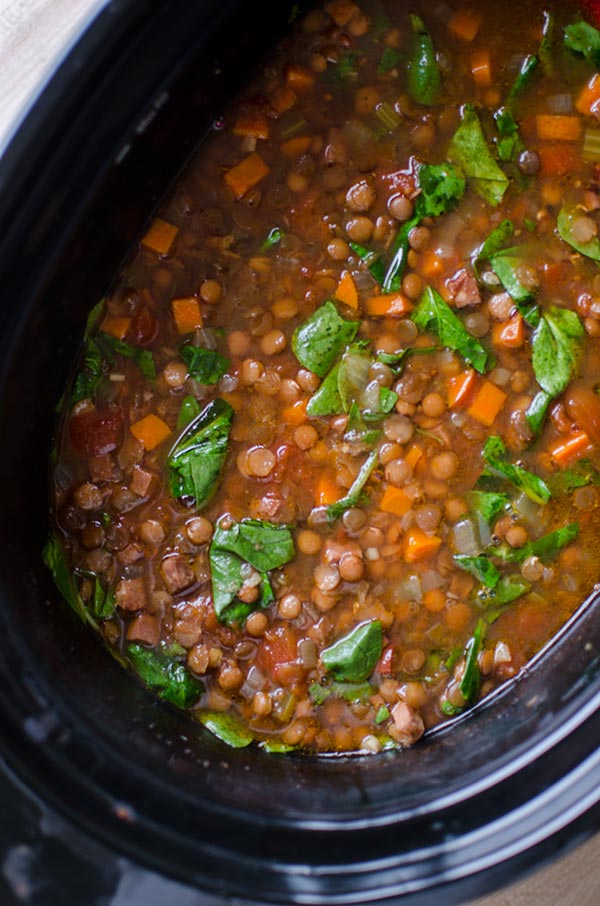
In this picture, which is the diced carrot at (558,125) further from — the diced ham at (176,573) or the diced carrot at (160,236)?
the diced ham at (176,573)

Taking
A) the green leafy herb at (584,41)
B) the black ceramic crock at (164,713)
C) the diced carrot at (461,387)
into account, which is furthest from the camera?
the diced carrot at (461,387)

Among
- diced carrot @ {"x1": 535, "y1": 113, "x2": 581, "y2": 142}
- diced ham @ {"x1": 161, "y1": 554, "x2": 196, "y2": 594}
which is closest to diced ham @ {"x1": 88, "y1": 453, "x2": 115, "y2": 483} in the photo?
diced ham @ {"x1": 161, "y1": 554, "x2": 196, "y2": 594}

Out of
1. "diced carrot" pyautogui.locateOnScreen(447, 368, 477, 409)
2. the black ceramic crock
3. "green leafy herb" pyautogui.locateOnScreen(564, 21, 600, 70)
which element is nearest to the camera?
the black ceramic crock

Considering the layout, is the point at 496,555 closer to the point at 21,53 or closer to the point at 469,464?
the point at 469,464

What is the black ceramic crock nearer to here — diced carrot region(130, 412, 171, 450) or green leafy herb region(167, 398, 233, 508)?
diced carrot region(130, 412, 171, 450)

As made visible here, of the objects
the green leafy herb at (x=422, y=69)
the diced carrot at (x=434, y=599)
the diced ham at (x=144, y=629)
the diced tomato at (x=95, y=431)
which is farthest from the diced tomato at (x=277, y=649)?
the green leafy herb at (x=422, y=69)

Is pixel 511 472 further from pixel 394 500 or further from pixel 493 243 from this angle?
pixel 493 243

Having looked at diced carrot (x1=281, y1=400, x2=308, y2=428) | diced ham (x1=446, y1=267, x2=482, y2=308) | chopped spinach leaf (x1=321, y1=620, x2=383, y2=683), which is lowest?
chopped spinach leaf (x1=321, y1=620, x2=383, y2=683)

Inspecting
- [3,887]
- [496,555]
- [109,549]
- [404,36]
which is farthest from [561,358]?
[3,887]
